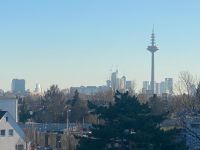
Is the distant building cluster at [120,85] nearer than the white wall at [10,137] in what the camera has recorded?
No

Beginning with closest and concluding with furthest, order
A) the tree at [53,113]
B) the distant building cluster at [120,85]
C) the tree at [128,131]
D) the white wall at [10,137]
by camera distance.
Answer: the tree at [128,131]
the white wall at [10,137]
the tree at [53,113]
the distant building cluster at [120,85]

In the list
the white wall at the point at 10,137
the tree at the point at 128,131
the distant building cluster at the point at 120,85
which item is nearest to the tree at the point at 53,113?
the distant building cluster at the point at 120,85

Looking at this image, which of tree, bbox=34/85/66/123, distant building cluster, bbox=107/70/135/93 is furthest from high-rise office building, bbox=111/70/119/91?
tree, bbox=34/85/66/123

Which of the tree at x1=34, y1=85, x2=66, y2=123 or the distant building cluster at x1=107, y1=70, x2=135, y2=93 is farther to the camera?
the distant building cluster at x1=107, y1=70, x2=135, y2=93

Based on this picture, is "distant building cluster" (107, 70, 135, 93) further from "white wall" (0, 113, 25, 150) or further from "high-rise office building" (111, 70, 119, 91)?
"white wall" (0, 113, 25, 150)

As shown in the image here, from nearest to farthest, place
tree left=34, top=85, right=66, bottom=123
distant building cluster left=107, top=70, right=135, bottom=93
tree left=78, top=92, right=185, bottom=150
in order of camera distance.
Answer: tree left=78, top=92, right=185, bottom=150 < tree left=34, top=85, right=66, bottom=123 < distant building cluster left=107, top=70, right=135, bottom=93

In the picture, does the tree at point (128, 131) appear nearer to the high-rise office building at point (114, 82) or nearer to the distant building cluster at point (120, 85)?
the distant building cluster at point (120, 85)

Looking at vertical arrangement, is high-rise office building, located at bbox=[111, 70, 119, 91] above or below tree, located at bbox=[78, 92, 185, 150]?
above

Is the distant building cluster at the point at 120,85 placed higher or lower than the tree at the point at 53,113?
higher

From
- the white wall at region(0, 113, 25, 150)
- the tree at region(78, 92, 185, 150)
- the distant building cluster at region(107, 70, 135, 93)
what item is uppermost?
the distant building cluster at region(107, 70, 135, 93)
